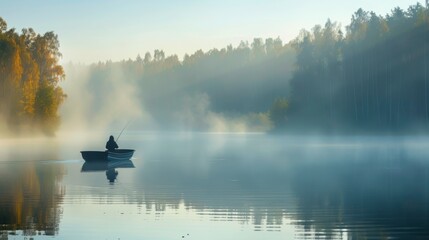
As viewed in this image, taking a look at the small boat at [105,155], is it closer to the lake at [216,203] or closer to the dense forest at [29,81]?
the lake at [216,203]

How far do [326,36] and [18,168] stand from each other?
82187 mm

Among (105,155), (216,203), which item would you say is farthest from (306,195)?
(105,155)

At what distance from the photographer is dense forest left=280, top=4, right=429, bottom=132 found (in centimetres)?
10562

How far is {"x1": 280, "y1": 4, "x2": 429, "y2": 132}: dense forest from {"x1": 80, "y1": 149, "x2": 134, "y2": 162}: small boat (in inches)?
2342

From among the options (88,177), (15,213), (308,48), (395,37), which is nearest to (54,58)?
(308,48)

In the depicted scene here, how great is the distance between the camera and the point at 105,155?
52.8 metres

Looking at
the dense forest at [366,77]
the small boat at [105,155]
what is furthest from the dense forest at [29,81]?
the small boat at [105,155]

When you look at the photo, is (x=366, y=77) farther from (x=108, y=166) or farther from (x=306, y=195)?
(x=306, y=195)

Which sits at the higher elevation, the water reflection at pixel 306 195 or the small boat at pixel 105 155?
the small boat at pixel 105 155

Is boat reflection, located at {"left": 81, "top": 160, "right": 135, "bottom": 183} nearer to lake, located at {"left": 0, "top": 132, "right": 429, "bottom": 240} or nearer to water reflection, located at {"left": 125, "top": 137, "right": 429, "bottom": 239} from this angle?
lake, located at {"left": 0, "top": 132, "right": 429, "bottom": 240}

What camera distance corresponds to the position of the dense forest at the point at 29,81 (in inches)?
3681

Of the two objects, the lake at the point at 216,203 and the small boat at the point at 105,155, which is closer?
the lake at the point at 216,203

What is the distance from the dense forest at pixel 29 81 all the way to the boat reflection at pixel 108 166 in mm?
42317

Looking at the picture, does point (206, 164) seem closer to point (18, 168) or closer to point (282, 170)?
point (282, 170)
